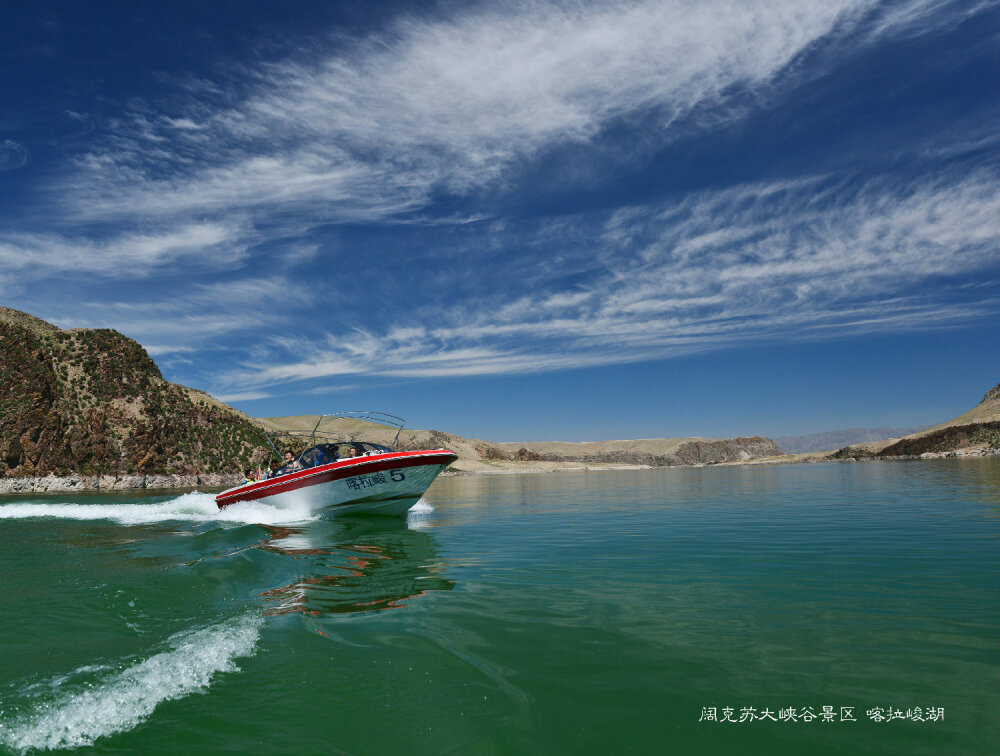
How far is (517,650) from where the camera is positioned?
7.24 m

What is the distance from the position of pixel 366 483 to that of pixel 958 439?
150530mm

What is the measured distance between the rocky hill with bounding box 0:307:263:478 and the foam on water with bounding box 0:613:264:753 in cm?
8829

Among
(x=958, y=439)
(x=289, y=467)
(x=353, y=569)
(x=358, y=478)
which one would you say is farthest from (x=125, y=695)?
(x=958, y=439)

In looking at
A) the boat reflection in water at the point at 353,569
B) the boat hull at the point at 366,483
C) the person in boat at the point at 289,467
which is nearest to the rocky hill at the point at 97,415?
the person in boat at the point at 289,467

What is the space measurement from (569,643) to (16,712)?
20.3 feet

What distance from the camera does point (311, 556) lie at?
16.0 metres

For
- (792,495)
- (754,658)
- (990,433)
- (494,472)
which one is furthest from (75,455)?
(990,433)

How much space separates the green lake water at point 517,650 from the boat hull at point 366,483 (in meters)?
9.43

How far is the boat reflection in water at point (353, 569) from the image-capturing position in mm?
10195

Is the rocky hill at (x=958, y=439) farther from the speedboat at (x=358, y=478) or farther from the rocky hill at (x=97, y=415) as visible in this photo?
the rocky hill at (x=97, y=415)

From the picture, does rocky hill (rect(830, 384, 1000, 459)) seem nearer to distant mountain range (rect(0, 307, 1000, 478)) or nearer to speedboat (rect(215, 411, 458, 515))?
distant mountain range (rect(0, 307, 1000, 478))

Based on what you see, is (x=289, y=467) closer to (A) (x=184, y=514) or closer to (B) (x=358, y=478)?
(B) (x=358, y=478)

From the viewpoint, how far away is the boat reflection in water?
1020 centimetres

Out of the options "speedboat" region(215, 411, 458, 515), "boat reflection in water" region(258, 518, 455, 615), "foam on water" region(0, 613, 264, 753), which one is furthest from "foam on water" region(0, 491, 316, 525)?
"foam on water" region(0, 613, 264, 753)
